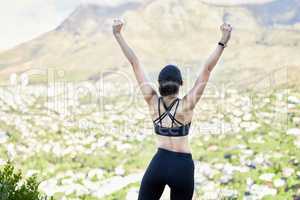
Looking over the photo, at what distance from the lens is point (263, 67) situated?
33.4m

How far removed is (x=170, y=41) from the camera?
48.0 m

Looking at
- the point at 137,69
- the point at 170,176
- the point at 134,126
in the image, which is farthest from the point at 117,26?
the point at 134,126

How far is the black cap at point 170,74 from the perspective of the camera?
2.61m

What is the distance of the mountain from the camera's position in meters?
33.4

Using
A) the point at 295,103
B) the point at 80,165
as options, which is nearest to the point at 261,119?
the point at 295,103

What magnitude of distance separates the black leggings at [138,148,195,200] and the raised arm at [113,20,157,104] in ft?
1.04

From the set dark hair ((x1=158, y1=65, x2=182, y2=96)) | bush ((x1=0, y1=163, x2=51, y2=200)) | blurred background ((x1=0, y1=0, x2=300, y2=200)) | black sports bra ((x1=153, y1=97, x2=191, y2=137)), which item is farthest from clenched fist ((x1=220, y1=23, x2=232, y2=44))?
blurred background ((x1=0, y1=0, x2=300, y2=200))

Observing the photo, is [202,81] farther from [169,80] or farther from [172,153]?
[172,153]

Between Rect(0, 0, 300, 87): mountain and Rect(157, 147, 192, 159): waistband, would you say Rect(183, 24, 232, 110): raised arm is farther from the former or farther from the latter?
Rect(0, 0, 300, 87): mountain

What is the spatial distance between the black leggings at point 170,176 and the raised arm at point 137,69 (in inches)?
12.5

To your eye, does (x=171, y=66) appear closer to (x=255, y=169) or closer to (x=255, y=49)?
(x=255, y=169)

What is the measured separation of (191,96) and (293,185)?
50.2ft

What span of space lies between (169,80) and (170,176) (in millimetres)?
524

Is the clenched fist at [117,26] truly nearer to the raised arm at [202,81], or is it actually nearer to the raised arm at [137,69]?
the raised arm at [137,69]
